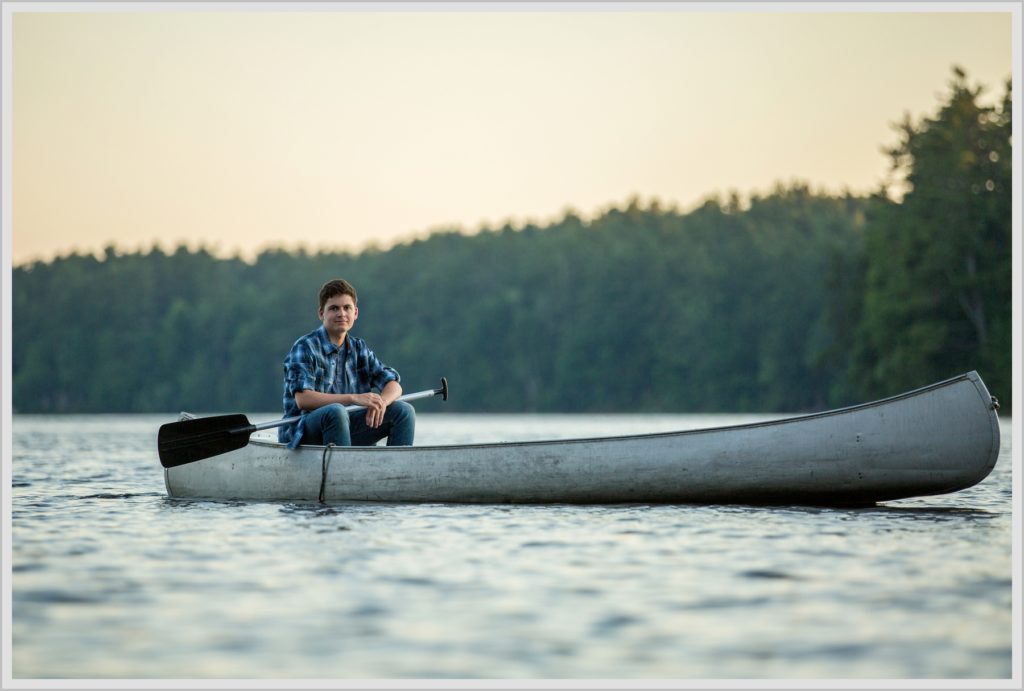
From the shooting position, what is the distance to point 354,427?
9781mm

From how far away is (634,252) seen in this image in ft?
245

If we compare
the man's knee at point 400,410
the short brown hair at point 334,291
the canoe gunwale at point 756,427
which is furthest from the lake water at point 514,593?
the short brown hair at point 334,291

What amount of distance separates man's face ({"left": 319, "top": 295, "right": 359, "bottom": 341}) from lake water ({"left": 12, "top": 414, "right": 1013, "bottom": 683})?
122 cm

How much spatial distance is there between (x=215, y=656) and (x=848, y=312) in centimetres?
4474

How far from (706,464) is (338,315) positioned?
2.64 m

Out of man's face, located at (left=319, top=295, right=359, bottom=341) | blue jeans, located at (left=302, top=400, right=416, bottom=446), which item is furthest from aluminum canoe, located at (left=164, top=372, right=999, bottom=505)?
man's face, located at (left=319, top=295, right=359, bottom=341)

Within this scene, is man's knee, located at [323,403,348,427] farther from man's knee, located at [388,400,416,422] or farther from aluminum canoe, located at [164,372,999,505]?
man's knee, located at [388,400,416,422]

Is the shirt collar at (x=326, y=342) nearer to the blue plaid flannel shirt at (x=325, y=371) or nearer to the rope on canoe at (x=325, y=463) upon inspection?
the blue plaid flannel shirt at (x=325, y=371)

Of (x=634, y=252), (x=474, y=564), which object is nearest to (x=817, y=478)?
(x=474, y=564)

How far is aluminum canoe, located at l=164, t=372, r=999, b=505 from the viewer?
8750mm

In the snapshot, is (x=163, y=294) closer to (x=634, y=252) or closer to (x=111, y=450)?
(x=634, y=252)

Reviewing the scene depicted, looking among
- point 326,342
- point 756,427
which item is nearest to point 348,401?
point 326,342

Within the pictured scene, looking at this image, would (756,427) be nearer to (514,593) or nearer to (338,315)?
(338,315)

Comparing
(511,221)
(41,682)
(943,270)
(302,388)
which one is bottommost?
(41,682)
